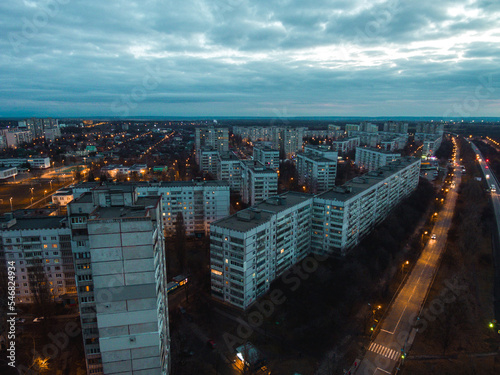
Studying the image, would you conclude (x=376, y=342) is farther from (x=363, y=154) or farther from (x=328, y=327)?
(x=363, y=154)

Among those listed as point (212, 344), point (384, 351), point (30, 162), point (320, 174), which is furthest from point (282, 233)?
point (30, 162)

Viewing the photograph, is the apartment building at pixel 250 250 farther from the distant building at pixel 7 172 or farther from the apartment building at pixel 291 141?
the apartment building at pixel 291 141

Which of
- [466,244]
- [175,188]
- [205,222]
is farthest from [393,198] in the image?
[175,188]

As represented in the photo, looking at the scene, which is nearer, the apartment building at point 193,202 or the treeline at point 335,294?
the treeline at point 335,294

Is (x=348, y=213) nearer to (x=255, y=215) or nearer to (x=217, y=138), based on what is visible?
(x=255, y=215)

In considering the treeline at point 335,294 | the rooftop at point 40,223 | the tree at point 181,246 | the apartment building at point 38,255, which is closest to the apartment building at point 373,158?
the treeline at point 335,294

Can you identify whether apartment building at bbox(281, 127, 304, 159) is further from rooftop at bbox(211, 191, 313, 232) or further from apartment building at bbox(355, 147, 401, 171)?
rooftop at bbox(211, 191, 313, 232)
